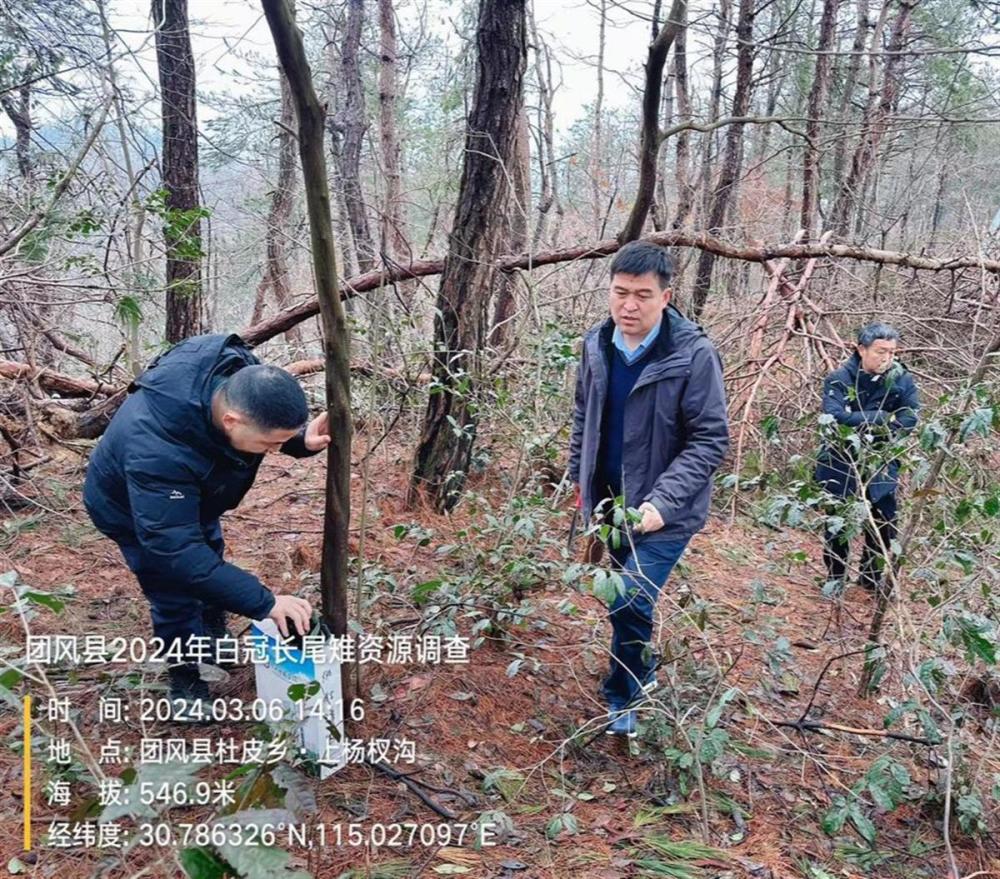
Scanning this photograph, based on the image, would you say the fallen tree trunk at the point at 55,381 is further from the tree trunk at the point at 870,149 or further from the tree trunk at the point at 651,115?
the tree trunk at the point at 870,149

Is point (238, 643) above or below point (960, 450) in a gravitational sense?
below

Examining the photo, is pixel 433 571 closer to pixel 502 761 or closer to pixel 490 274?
pixel 502 761

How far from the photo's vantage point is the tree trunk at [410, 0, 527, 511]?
4.07m

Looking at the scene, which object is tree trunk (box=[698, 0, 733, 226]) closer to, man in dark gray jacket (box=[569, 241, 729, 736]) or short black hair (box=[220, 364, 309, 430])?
man in dark gray jacket (box=[569, 241, 729, 736])

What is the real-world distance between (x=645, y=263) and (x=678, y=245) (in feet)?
9.76

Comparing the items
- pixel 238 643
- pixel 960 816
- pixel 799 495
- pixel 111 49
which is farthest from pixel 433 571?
pixel 111 49

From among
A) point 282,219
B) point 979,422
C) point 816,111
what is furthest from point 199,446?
point 816,111

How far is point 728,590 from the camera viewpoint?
4.39 metres

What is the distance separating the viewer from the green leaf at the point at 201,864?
1314 millimetres

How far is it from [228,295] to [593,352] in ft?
49.9

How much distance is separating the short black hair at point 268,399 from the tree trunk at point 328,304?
0.42 ft

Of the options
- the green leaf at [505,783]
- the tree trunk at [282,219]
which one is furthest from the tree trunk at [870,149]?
the green leaf at [505,783]

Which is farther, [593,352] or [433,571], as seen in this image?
[433,571]

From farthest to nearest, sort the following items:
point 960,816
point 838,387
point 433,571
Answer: point 838,387 < point 433,571 < point 960,816
